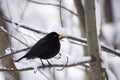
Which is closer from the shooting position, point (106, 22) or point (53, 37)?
point (53, 37)

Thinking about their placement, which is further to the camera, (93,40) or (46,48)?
(46,48)

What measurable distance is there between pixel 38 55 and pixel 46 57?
0.23 ft

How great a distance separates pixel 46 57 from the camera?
11.3 ft

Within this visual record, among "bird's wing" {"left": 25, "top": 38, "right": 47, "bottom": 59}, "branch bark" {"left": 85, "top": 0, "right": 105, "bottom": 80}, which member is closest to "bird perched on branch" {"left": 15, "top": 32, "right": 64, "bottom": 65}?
"bird's wing" {"left": 25, "top": 38, "right": 47, "bottom": 59}

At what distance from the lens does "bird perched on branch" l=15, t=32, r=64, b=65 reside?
10.9ft

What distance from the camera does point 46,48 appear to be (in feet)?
11.3

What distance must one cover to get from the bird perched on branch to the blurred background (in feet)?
0.21

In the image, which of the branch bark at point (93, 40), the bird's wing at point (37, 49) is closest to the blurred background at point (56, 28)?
the bird's wing at point (37, 49)

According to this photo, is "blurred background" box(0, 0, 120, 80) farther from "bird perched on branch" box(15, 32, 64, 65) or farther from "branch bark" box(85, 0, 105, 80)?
"branch bark" box(85, 0, 105, 80)

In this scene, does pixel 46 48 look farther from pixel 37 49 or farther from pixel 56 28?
pixel 56 28

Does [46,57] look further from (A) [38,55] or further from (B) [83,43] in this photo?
(B) [83,43]

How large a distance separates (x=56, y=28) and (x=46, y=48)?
0.27 meters

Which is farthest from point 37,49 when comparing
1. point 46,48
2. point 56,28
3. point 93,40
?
point 93,40

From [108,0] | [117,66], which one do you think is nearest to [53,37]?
[117,66]
